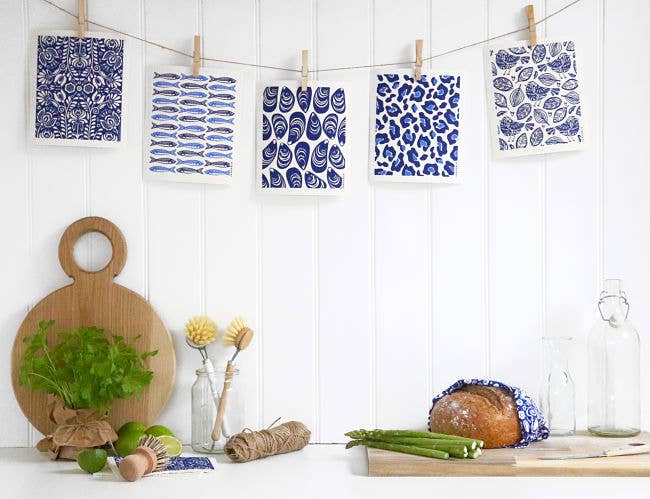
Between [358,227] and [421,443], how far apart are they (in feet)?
1.64

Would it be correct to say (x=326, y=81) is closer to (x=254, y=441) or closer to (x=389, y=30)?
(x=389, y=30)

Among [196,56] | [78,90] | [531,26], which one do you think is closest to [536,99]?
[531,26]

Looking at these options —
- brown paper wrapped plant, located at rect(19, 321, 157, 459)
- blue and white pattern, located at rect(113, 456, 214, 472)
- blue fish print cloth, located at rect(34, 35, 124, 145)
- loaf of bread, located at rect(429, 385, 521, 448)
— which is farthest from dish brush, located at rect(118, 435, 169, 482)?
blue fish print cloth, located at rect(34, 35, 124, 145)

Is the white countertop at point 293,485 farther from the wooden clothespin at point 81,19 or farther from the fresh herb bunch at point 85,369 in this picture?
the wooden clothespin at point 81,19

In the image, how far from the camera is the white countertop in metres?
1.42

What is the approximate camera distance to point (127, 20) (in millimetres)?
1864

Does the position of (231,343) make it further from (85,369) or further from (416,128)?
(416,128)

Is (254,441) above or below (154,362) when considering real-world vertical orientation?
below

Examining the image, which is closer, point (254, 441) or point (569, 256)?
point (254, 441)

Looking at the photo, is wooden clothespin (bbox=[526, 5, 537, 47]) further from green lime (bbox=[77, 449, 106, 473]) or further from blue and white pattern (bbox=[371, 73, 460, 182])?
green lime (bbox=[77, 449, 106, 473])

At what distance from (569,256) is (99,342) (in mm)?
1019

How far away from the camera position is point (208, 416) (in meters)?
1.76

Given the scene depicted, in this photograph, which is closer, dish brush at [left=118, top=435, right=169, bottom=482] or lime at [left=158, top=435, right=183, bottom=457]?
dish brush at [left=118, top=435, right=169, bottom=482]

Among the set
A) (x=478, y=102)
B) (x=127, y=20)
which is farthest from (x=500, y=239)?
(x=127, y=20)
